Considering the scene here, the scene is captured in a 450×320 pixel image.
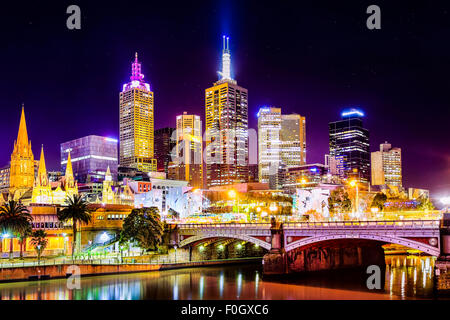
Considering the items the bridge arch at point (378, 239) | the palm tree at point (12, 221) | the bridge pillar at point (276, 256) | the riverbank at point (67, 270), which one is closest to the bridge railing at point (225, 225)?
the bridge pillar at point (276, 256)

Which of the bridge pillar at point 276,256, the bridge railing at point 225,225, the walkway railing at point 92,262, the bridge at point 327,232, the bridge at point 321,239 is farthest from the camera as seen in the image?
the bridge railing at point 225,225

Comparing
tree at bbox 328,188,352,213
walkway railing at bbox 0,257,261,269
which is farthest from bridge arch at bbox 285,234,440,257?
tree at bbox 328,188,352,213

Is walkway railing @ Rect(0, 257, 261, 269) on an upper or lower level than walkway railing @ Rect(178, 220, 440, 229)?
lower

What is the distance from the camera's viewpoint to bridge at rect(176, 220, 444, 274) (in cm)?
6700

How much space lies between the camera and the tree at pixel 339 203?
15712cm

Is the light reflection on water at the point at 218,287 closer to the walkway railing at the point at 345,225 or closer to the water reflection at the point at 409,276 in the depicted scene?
the water reflection at the point at 409,276

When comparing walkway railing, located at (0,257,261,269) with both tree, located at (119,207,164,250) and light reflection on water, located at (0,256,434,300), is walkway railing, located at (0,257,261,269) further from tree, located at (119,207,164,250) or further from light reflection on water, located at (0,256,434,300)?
tree, located at (119,207,164,250)

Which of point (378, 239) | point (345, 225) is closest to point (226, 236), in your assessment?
point (345, 225)

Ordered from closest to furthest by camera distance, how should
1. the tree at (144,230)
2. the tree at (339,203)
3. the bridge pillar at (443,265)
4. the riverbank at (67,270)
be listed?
1. the bridge pillar at (443,265)
2. the riverbank at (67,270)
3. the tree at (144,230)
4. the tree at (339,203)

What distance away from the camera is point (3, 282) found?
75812 mm

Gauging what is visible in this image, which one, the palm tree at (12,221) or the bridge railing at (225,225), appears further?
the palm tree at (12,221)

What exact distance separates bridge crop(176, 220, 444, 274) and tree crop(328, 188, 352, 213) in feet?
180
